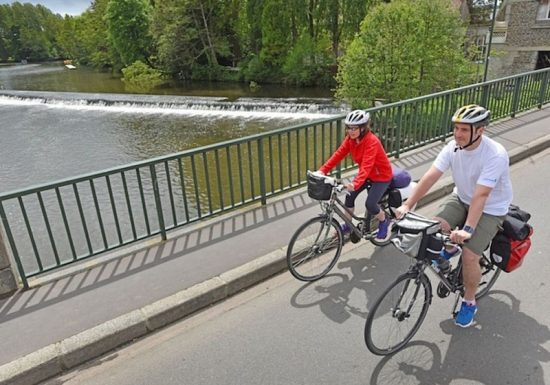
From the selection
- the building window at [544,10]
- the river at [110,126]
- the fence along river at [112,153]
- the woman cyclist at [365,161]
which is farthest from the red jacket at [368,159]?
the building window at [544,10]

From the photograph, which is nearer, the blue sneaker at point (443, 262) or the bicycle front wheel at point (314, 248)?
the blue sneaker at point (443, 262)

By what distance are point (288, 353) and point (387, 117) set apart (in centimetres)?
503

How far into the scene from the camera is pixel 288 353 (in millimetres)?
3201

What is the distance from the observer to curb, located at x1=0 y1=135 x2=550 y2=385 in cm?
310

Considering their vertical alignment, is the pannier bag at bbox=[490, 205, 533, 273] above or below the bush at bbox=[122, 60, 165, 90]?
above

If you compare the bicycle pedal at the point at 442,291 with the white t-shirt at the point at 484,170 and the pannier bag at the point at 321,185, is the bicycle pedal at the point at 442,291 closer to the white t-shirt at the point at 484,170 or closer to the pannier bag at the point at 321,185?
the white t-shirt at the point at 484,170

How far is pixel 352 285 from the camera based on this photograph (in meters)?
4.04

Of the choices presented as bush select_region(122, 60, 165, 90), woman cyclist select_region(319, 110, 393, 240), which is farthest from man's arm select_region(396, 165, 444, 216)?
bush select_region(122, 60, 165, 90)

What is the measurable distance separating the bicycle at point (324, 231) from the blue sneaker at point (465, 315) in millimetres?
1346

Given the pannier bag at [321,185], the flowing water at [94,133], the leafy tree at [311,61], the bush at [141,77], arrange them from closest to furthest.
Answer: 1. the pannier bag at [321,185]
2. the flowing water at [94,133]
3. the leafy tree at [311,61]
4. the bush at [141,77]

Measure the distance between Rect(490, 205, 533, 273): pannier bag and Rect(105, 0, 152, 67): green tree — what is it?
4616 cm

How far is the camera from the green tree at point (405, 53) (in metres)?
16.1

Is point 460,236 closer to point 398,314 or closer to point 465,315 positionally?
point 398,314

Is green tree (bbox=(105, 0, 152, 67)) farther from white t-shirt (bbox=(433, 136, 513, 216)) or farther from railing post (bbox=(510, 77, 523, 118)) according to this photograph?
white t-shirt (bbox=(433, 136, 513, 216))
